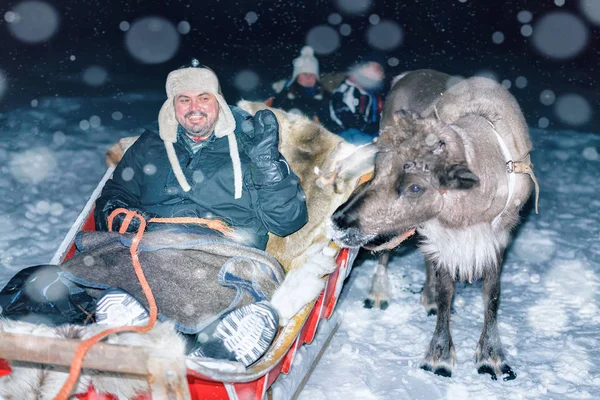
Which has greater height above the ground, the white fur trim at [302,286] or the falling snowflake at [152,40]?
the falling snowflake at [152,40]

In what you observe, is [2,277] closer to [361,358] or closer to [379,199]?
[361,358]

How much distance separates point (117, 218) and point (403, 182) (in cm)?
139

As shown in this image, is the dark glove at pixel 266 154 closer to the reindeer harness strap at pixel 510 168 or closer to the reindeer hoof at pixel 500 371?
the reindeer harness strap at pixel 510 168

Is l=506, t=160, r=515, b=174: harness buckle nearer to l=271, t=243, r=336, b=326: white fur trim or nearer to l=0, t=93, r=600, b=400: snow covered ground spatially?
l=271, t=243, r=336, b=326: white fur trim

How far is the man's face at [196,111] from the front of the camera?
127 inches

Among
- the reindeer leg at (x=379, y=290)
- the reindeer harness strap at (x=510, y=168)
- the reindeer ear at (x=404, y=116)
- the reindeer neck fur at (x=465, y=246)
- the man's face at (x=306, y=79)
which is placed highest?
the reindeer ear at (x=404, y=116)

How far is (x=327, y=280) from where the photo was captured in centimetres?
292

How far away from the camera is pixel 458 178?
2.68 meters

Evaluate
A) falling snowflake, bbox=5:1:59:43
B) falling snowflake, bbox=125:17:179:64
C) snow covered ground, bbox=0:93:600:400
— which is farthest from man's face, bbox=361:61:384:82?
falling snowflake, bbox=5:1:59:43

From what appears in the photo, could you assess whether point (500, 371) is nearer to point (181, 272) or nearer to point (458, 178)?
point (458, 178)

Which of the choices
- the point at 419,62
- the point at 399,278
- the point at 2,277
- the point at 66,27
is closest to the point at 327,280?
the point at 399,278

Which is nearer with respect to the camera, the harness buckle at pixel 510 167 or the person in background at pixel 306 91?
the harness buckle at pixel 510 167

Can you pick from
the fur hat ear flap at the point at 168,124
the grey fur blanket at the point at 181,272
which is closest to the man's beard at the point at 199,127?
the fur hat ear flap at the point at 168,124

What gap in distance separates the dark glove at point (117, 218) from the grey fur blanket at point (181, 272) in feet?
0.50
